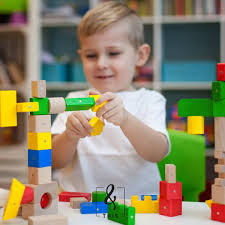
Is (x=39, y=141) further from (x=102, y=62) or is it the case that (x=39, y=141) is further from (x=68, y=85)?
(x=68, y=85)

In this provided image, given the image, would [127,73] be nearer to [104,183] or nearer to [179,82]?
[104,183]

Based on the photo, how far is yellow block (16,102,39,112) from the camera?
2.03 ft

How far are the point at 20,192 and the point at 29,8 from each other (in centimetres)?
262

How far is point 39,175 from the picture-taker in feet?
2.10

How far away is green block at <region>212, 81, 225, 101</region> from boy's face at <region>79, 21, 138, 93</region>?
57cm

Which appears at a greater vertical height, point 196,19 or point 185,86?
point 196,19

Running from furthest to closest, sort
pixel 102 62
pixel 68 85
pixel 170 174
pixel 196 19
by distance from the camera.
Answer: pixel 68 85 → pixel 196 19 → pixel 102 62 → pixel 170 174

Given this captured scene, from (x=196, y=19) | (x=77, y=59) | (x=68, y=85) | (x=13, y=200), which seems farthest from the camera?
(x=77, y=59)

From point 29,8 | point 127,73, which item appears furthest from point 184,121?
point 127,73

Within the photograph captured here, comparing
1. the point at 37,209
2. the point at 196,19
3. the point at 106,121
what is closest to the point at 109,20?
the point at 106,121

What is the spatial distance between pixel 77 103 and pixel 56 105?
0.13 feet

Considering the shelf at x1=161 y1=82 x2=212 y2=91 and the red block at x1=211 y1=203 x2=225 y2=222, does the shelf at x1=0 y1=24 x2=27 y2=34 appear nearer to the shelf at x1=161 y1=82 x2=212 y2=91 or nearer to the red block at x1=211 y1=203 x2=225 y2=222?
the shelf at x1=161 y1=82 x2=212 y2=91

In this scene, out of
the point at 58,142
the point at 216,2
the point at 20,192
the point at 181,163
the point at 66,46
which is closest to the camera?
the point at 20,192

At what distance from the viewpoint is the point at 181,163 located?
122 cm
